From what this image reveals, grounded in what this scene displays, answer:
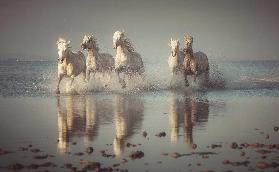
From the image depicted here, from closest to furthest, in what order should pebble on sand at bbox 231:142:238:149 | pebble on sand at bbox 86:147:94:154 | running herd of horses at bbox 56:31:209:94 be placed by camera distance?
1. pebble on sand at bbox 86:147:94:154
2. pebble on sand at bbox 231:142:238:149
3. running herd of horses at bbox 56:31:209:94

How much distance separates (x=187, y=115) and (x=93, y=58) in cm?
1139

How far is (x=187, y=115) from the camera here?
16.2 meters

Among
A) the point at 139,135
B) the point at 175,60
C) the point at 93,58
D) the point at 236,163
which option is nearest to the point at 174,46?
the point at 175,60

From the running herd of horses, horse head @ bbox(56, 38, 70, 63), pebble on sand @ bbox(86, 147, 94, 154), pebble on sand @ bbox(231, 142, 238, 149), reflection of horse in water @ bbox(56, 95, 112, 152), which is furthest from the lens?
the running herd of horses

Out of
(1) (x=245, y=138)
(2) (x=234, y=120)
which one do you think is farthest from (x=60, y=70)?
(1) (x=245, y=138)

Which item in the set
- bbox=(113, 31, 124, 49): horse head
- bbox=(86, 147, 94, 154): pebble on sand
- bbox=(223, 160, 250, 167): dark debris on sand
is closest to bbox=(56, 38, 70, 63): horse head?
bbox=(113, 31, 124, 49): horse head

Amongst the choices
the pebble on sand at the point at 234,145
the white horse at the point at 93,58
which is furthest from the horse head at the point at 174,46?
the pebble on sand at the point at 234,145

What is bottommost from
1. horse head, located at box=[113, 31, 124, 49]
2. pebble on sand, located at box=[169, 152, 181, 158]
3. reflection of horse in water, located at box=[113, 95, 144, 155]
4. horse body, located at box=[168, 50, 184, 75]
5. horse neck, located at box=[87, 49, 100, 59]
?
pebble on sand, located at box=[169, 152, 181, 158]

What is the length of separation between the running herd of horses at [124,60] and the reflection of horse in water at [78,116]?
402 cm

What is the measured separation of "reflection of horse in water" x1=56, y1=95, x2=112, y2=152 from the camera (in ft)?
40.9

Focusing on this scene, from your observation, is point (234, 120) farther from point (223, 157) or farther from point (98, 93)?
point (98, 93)

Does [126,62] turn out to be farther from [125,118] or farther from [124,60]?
[125,118]

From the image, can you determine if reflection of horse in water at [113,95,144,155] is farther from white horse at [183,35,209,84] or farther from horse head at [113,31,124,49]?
white horse at [183,35,209,84]

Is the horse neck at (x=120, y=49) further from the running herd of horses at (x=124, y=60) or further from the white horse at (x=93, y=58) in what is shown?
the white horse at (x=93, y=58)
